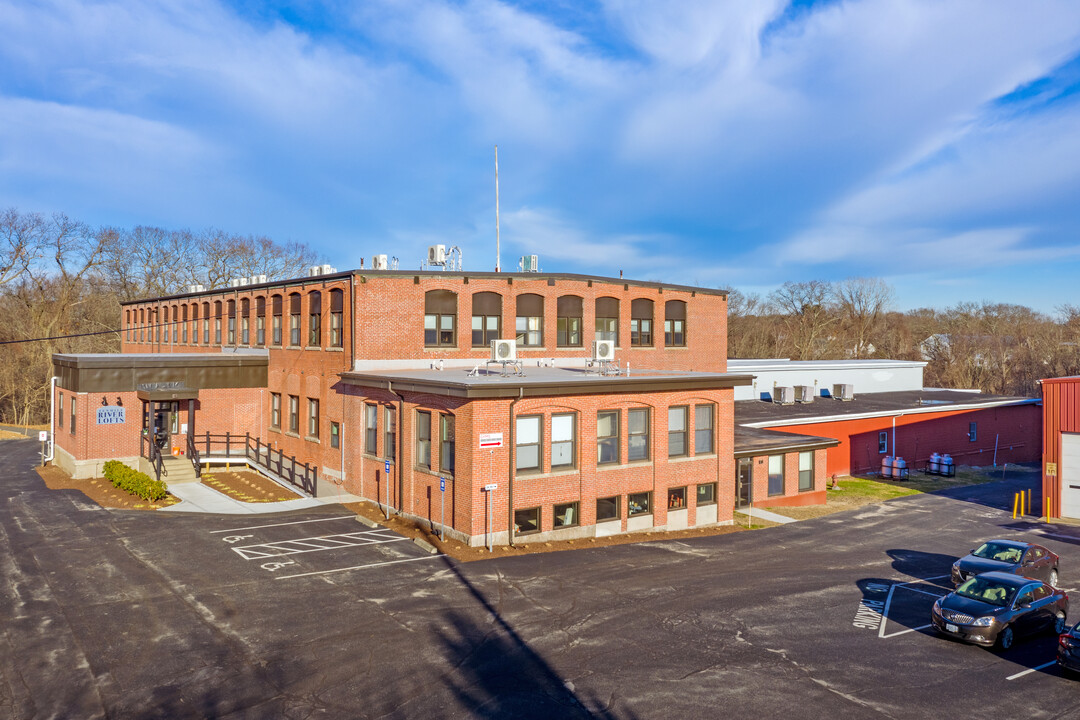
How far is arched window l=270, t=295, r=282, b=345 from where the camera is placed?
37844 mm

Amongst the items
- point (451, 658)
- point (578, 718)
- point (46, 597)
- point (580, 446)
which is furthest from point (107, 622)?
point (580, 446)

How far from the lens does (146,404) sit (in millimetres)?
35312

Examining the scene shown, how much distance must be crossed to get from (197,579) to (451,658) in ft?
28.9

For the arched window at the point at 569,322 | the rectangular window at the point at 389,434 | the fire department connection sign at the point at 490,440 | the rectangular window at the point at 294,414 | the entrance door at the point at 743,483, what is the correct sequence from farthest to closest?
the arched window at the point at 569,322
the rectangular window at the point at 294,414
the entrance door at the point at 743,483
the rectangular window at the point at 389,434
the fire department connection sign at the point at 490,440

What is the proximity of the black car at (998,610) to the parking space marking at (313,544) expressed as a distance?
16.1 m

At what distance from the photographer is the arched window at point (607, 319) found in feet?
123

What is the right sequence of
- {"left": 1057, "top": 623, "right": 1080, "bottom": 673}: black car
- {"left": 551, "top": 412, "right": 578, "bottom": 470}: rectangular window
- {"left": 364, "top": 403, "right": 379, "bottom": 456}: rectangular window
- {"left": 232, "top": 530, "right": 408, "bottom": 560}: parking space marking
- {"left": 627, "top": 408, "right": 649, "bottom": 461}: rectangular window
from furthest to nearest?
{"left": 364, "top": 403, "right": 379, "bottom": 456}: rectangular window
{"left": 627, "top": 408, "right": 649, "bottom": 461}: rectangular window
{"left": 551, "top": 412, "right": 578, "bottom": 470}: rectangular window
{"left": 232, "top": 530, "right": 408, "bottom": 560}: parking space marking
{"left": 1057, "top": 623, "right": 1080, "bottom": 673}: black car

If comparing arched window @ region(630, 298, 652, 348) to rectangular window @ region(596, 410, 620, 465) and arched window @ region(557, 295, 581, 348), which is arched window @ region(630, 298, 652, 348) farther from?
rectangular window @ region(596, 410, 620, 465)

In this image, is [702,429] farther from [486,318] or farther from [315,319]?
[315,319]

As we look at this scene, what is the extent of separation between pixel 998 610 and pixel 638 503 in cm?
1262

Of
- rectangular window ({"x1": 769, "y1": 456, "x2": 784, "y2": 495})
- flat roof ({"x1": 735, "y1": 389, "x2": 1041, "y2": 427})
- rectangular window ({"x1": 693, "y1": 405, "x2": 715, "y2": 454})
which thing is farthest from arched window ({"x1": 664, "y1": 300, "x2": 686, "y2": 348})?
rectangular window ({"x1": 693, "y1": 405, "x2": 715, "y2": 454})

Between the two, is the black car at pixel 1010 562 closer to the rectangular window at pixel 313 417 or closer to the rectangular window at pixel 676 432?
the rectangular window at pixel 676 432

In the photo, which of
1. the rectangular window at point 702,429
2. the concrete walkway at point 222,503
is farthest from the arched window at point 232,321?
the rectangular window at point 702,429

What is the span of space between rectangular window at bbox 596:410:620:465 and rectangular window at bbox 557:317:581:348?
1074cm
